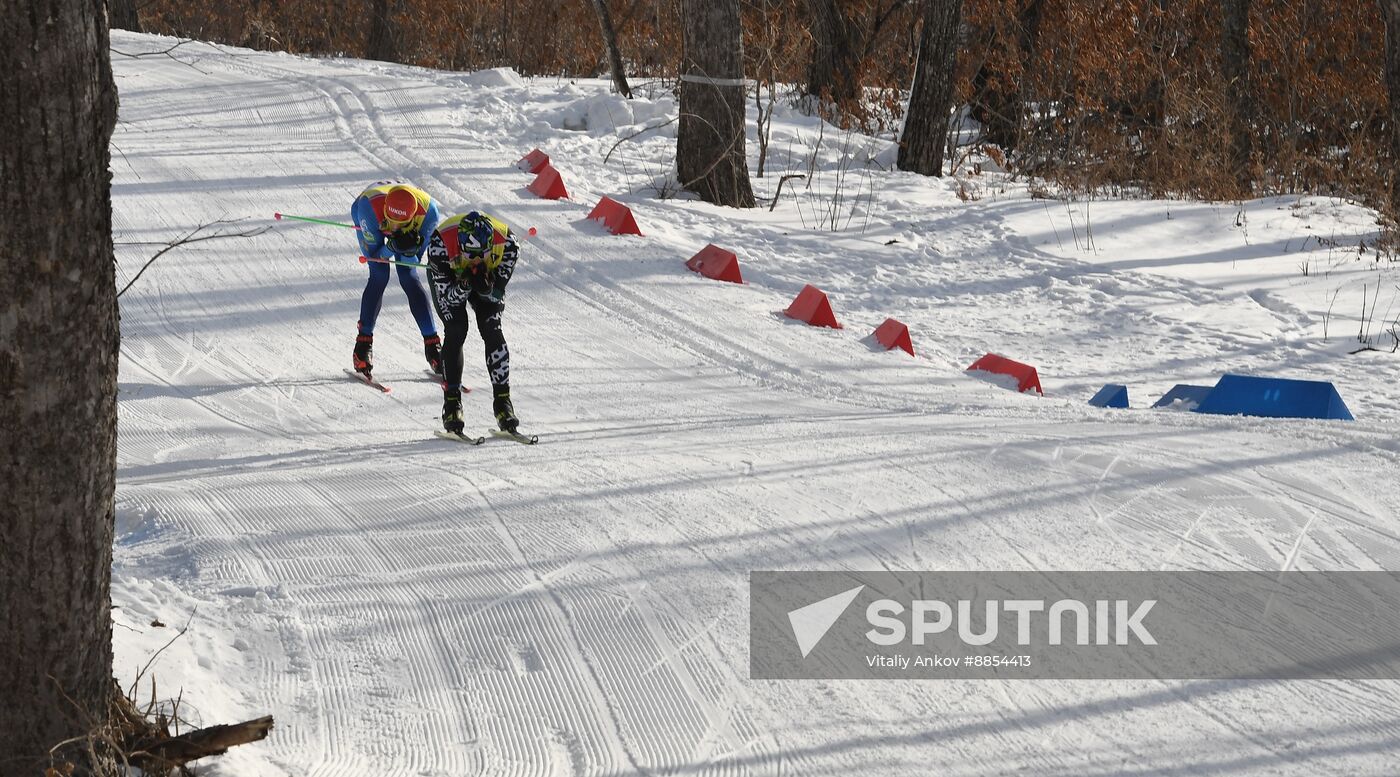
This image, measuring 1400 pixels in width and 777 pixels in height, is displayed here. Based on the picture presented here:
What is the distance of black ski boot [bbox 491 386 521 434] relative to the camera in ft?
24.2

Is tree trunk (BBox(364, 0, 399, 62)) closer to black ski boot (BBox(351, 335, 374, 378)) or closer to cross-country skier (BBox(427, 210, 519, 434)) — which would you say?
black ski boot (BBox(351, 335, 374, 378))

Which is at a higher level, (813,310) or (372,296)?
(372,296)

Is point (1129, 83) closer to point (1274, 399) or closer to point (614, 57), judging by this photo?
point (614, 57)

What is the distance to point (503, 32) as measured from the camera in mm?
22016

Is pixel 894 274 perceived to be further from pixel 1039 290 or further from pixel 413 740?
pixel 413 740

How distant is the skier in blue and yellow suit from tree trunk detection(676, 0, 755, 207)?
516 centimetres

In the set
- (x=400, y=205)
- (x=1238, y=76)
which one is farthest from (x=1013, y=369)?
(x=1238, y=76)

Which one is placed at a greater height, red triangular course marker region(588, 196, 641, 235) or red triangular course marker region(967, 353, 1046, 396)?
red triangular course marker region(588, 196, 641, 235)

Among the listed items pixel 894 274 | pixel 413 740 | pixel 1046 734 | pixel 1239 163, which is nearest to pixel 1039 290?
pixel 894 274

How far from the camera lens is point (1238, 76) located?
52.7ft

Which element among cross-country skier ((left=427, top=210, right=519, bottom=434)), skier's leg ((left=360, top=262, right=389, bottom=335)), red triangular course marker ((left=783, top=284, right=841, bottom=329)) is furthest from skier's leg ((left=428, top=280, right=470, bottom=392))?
red triangular course marker ((left=783, top=284, right=841, bottom=329))

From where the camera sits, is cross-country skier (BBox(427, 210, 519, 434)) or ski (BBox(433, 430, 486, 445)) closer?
cross-country skier (BBox(427, 210, 519, 434))

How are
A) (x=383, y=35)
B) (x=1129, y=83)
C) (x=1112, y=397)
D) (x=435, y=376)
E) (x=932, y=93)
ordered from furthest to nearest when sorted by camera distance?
(x=383, y=35) → (x=1129, y=83) → (x=932, y=93) → (x=435, y=376) → (x=1112, y=397)

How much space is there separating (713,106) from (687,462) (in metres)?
7.04
